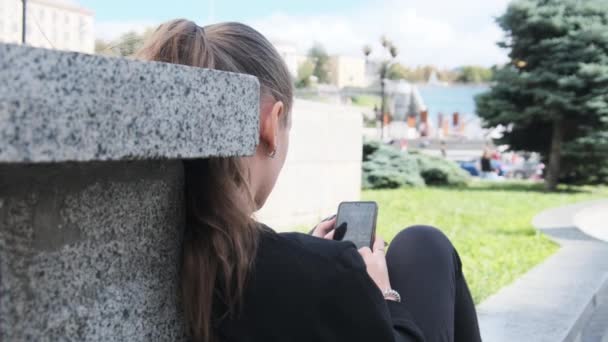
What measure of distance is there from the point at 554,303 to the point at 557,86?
13842 millimetres

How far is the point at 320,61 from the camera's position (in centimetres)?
2772

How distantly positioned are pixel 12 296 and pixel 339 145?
903 centimetres

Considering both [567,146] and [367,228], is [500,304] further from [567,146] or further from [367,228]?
[567,146]

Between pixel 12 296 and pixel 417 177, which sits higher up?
pixel 12 296

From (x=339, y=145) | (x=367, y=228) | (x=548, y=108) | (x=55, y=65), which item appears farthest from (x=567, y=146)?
(x=55, y=65)

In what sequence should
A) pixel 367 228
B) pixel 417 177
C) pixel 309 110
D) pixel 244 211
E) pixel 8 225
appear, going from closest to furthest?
pixel 8 225, pixel 244 211, pixel 367 228, pixel 309 110, pixel 417 177

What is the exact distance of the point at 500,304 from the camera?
382cm

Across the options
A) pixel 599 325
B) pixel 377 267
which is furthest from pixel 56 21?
pixel 599 325

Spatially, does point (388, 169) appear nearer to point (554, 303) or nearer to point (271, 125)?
point (554, 303)

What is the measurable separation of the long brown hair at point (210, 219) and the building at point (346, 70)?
27469 millimetres

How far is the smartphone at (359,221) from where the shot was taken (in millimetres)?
1808

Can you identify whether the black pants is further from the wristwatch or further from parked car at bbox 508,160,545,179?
parked car at bbox 508,160,545,179

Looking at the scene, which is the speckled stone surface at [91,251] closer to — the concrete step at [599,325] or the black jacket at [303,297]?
the black jacket at [303,297]

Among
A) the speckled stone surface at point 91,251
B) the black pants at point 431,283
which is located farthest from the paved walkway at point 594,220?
the speckled stone surface at point 91,251
